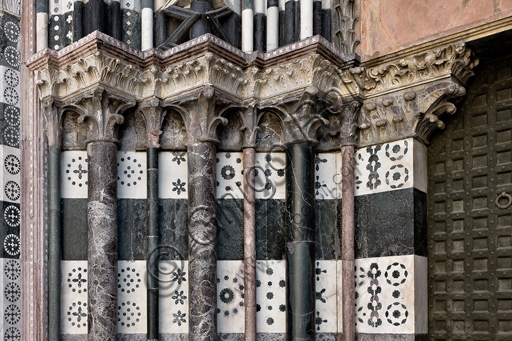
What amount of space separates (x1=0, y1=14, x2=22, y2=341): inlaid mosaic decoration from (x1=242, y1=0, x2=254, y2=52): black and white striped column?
2045mm

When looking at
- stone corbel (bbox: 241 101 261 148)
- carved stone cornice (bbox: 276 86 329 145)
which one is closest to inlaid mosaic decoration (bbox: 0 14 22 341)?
stone corbel (bbox: 241 101 261 148)

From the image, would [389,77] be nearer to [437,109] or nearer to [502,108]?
[437,109]

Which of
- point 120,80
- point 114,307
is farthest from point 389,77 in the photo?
point 114,307

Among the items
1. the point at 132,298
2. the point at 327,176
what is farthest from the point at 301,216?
the point at 132,298

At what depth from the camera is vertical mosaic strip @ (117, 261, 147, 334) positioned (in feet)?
16.1

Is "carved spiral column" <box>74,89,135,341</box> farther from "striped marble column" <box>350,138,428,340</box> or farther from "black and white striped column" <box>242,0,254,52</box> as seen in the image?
"striped marble column" <box>350,138,428,340</box>

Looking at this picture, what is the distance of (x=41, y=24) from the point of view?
16.9ft

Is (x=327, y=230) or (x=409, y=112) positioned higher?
(x=409, y=112)

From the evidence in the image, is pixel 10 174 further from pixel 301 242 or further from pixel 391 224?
pixel 391 224

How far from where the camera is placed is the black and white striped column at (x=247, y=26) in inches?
Result: 203

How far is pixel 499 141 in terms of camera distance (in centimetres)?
461

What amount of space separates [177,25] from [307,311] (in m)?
2.80

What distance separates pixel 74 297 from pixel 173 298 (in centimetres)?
84

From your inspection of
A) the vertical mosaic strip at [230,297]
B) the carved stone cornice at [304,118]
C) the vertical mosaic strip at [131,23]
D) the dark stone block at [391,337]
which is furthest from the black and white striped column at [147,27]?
the dark stone block at [391,337]
